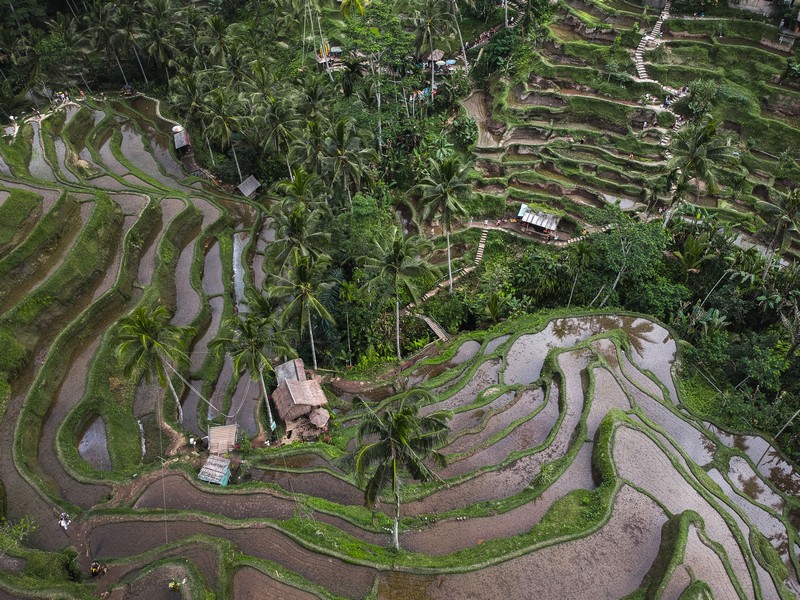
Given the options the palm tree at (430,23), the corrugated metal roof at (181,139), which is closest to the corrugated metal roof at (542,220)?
the palm tree at (430,23)

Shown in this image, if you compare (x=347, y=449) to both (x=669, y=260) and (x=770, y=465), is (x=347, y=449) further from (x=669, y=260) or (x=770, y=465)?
(x=669, y=260)

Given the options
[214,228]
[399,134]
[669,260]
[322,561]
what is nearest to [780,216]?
[669,260]

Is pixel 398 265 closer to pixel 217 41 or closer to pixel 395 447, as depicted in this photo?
pixel 395 447

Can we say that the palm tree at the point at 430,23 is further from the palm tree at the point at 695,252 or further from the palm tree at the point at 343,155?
the palm tree at the point at 695,252

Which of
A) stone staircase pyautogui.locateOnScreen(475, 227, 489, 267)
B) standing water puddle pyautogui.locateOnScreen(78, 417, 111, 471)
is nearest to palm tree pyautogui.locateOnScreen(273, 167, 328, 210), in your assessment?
stone staircase pyautogui.locateOnScreen(475, 227, 489, 267)

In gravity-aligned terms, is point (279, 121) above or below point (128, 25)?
below

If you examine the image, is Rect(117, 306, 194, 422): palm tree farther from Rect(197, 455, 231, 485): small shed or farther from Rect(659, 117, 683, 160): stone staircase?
Rect(659, 117, 683, 160): stone staircase

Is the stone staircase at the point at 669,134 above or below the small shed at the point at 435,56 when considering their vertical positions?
below

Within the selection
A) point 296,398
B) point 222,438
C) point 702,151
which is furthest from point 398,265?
point 702,151
